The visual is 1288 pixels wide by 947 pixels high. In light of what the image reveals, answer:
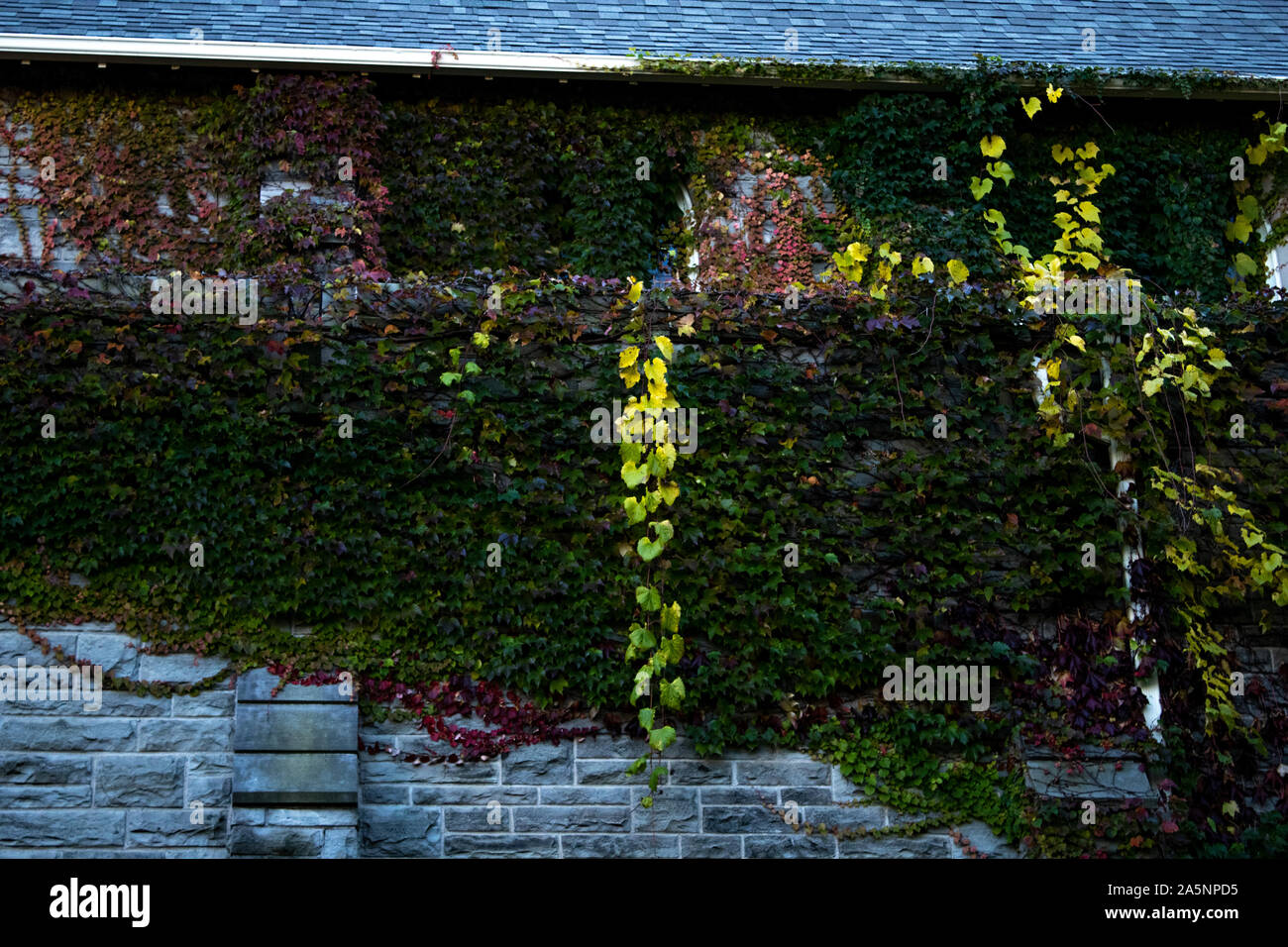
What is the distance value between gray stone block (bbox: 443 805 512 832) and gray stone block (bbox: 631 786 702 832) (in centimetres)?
64

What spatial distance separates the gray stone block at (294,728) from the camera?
6027mm

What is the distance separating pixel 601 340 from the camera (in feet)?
22.9

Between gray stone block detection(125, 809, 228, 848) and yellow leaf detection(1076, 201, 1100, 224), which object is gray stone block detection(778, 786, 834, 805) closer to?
gray stone block detection(125, 809, 228, 848)

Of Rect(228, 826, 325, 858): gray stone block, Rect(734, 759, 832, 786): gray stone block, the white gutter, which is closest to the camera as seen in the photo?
Rect(228, 826, 325, 858): gray stone block

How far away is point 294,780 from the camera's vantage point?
→ 596 centimetres

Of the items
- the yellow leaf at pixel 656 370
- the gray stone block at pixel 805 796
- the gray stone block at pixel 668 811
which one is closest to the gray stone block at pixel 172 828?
the gray stone block at pixel 668 811

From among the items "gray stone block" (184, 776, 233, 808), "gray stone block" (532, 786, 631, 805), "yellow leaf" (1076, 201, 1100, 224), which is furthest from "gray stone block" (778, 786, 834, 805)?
"yellow leaf" (1076, 201, 1100, 224)

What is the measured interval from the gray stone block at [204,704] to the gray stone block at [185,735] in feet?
0.11

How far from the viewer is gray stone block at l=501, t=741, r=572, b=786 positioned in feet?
20.9

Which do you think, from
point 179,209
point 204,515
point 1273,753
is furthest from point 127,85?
point 1273,753

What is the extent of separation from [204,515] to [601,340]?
2.24 meters

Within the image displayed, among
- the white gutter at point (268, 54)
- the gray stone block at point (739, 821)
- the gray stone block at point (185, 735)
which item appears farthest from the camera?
the white gutter at point (268, 54)

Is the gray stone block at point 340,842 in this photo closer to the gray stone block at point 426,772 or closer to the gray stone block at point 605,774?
the gray stone block at point 426,772

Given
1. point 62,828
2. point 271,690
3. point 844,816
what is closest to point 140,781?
point 62,828
